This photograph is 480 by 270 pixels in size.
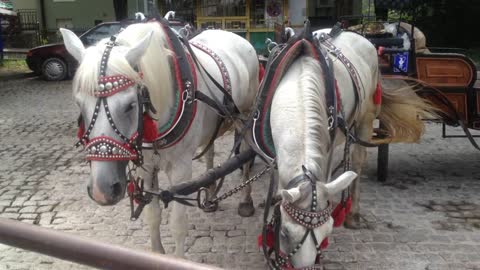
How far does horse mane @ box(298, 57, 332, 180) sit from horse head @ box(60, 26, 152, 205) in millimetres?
957

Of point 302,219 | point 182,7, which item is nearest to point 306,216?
point 302,219

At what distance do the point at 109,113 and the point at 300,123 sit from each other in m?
1.06

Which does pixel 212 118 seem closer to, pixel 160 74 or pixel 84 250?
pixel 160 74

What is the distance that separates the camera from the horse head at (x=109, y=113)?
2541mm

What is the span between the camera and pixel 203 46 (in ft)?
13.6

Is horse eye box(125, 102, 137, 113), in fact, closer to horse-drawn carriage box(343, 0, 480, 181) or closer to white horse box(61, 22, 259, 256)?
white horse box(61, 22, 259, 256)

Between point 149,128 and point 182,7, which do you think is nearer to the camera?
point 149,128

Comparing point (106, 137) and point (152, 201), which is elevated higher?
point (106, 137)

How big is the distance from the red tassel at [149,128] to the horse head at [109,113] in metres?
0.06

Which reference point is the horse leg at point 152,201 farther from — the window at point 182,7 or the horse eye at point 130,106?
the window at point 182,7

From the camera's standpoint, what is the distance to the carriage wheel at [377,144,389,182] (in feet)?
18.4

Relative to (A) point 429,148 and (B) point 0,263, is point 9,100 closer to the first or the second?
(B) point 0,263

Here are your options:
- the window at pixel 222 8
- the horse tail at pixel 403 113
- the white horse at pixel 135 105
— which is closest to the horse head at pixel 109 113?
the white horse at pixel 135 105

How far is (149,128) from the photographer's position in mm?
2787
